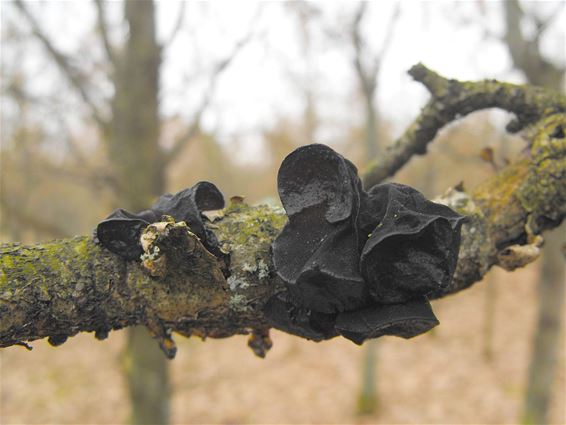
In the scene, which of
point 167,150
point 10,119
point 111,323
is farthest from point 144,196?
point 10,119

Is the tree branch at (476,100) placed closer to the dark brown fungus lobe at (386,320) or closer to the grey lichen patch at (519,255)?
the grey lichen patch at (519,255)

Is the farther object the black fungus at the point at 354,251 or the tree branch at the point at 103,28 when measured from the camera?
the tree branch at the point at 103,28

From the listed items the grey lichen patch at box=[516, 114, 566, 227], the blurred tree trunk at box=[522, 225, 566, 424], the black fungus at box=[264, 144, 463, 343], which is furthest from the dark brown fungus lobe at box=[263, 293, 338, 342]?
the blurred tree trunk at box=[522, 225, 566, 424]

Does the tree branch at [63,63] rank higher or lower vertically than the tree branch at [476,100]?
higher

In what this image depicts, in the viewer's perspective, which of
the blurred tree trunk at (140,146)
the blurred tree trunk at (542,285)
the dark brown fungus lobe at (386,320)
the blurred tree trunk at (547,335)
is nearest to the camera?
the dark brown fungus lobe at (386,320)

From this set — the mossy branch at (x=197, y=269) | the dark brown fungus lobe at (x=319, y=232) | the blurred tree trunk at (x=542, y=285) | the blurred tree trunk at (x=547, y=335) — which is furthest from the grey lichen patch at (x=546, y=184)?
the blurred tree trunk at (x=547, y=335)

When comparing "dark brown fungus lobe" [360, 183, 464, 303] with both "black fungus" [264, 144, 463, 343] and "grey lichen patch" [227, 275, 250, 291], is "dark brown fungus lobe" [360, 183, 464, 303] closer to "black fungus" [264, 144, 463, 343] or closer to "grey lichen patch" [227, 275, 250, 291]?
"black fungus" [264, 144, 463, 343]

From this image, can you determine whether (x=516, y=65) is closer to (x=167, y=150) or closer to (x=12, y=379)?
(x=167, y=150)

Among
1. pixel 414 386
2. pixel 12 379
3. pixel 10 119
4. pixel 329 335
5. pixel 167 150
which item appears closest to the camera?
pixel 329 335
